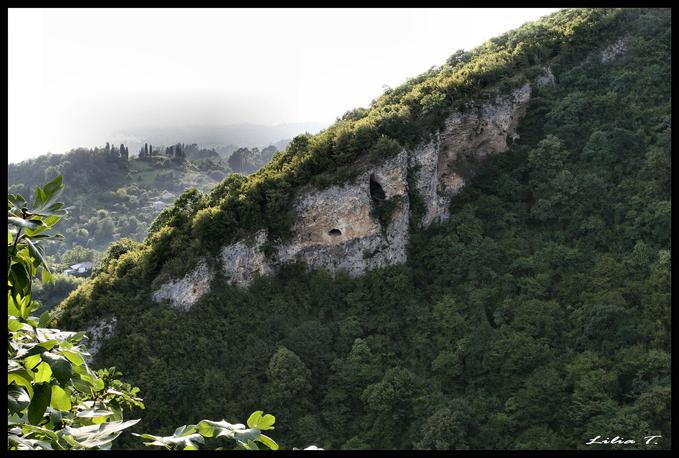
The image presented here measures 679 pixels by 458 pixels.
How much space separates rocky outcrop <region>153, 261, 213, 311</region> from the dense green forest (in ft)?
1.29

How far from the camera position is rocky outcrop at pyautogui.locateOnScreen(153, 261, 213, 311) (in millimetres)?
21594

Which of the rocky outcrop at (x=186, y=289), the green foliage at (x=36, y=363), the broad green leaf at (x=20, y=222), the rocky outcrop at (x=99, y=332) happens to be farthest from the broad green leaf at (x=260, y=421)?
the rocky outcrop at (x=186, y=289)

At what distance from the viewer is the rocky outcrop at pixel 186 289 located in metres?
21.6

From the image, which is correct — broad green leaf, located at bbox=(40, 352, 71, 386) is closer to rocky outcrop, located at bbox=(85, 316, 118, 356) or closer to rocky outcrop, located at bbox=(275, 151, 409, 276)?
rocky outcrop, located at bbox=(85, 316, 118, 356)

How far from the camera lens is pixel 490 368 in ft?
69.7

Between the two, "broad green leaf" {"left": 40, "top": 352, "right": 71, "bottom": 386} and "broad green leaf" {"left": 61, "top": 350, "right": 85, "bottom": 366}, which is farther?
"broad green leaf" {"left": 61, "top": 350, "right": 85, "bottom": 366}

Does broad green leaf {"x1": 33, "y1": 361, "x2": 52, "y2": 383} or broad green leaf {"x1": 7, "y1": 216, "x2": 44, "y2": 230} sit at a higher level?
broad green leaf {"x1": 7, "y1": 216, "x2": 44, "y2": 230}

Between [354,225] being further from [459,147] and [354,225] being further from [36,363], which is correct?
[36,363]

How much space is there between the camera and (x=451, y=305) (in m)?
23.6

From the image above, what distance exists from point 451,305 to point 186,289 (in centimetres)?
1036

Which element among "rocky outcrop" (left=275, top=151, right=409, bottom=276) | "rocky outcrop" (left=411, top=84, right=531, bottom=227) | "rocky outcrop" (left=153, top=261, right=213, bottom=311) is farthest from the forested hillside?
"rocky outcrop" (left=411, top=84, right=531, bottom=227)

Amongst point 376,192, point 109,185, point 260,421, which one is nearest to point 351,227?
point 376,192

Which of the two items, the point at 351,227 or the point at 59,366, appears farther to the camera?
the point at 351,227
